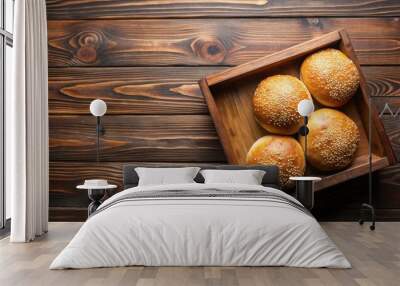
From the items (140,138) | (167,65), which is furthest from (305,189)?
(167,65)

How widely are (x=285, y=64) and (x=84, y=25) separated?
197 centimetres

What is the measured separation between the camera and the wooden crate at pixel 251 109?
17.8ft

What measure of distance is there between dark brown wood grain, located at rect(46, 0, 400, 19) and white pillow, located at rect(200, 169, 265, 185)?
1.58 metres

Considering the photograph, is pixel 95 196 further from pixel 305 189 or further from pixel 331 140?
pixel 331 140

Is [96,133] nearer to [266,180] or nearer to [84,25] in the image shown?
[84,25]

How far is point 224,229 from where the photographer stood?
12.1 feet

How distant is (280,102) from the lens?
545 cm

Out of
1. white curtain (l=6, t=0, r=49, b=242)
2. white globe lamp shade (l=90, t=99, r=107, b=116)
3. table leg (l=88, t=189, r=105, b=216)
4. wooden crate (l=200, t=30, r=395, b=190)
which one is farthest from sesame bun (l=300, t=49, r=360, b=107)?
white curtain (l=6, t=0, r=49, b=242)

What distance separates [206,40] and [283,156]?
4.42 feet

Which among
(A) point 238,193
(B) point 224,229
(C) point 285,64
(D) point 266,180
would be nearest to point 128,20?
(C) point 285,64

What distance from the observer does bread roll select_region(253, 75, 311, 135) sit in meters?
5.46

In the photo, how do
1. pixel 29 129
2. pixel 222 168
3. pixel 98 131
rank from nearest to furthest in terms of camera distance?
1. pixel 29 129
2. pixel 222 168
3. pixel 98 131

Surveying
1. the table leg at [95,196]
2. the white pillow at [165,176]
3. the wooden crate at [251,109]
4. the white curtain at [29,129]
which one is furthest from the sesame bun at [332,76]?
the white curtain at [29,129]

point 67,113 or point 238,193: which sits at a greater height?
point 67,113
